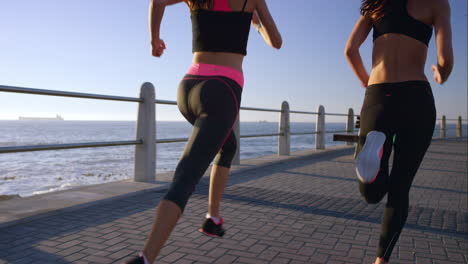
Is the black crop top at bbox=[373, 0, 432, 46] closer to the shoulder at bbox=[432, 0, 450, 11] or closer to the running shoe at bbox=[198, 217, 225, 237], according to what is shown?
the shoulder at bbox=[432, 0, 450, 11]

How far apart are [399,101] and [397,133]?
0.58 ft

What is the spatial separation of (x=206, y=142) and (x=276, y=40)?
0.77 m

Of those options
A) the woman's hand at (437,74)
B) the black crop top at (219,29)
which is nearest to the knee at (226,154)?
the black crop top at (219,29)

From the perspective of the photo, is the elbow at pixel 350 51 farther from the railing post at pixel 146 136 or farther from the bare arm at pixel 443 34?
the railing post at pixel 146 136

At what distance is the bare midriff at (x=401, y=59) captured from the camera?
2064 mm

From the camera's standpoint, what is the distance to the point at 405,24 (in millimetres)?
2061

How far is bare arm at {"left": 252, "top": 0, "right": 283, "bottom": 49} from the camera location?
2176 millimetres

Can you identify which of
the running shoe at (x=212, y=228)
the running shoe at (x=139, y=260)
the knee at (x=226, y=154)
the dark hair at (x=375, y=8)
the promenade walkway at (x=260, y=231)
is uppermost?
the dark hair at (x=375, y=8)

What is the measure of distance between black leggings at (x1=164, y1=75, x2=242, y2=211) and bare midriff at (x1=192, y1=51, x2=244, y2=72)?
0.10m

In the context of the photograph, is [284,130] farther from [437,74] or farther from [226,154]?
[437,74]

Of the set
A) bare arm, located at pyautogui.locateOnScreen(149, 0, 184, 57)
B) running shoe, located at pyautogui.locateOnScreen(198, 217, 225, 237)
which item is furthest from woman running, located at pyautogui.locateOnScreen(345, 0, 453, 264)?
bare arm, located at pyautogui.locateOnScreen(149, 0, 184, 57)

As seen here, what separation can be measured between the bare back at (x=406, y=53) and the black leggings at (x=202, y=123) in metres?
0.84

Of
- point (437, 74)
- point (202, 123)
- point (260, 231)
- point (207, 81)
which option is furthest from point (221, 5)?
point (260, 231)

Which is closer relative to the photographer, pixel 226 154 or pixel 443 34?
pixel 443 34
